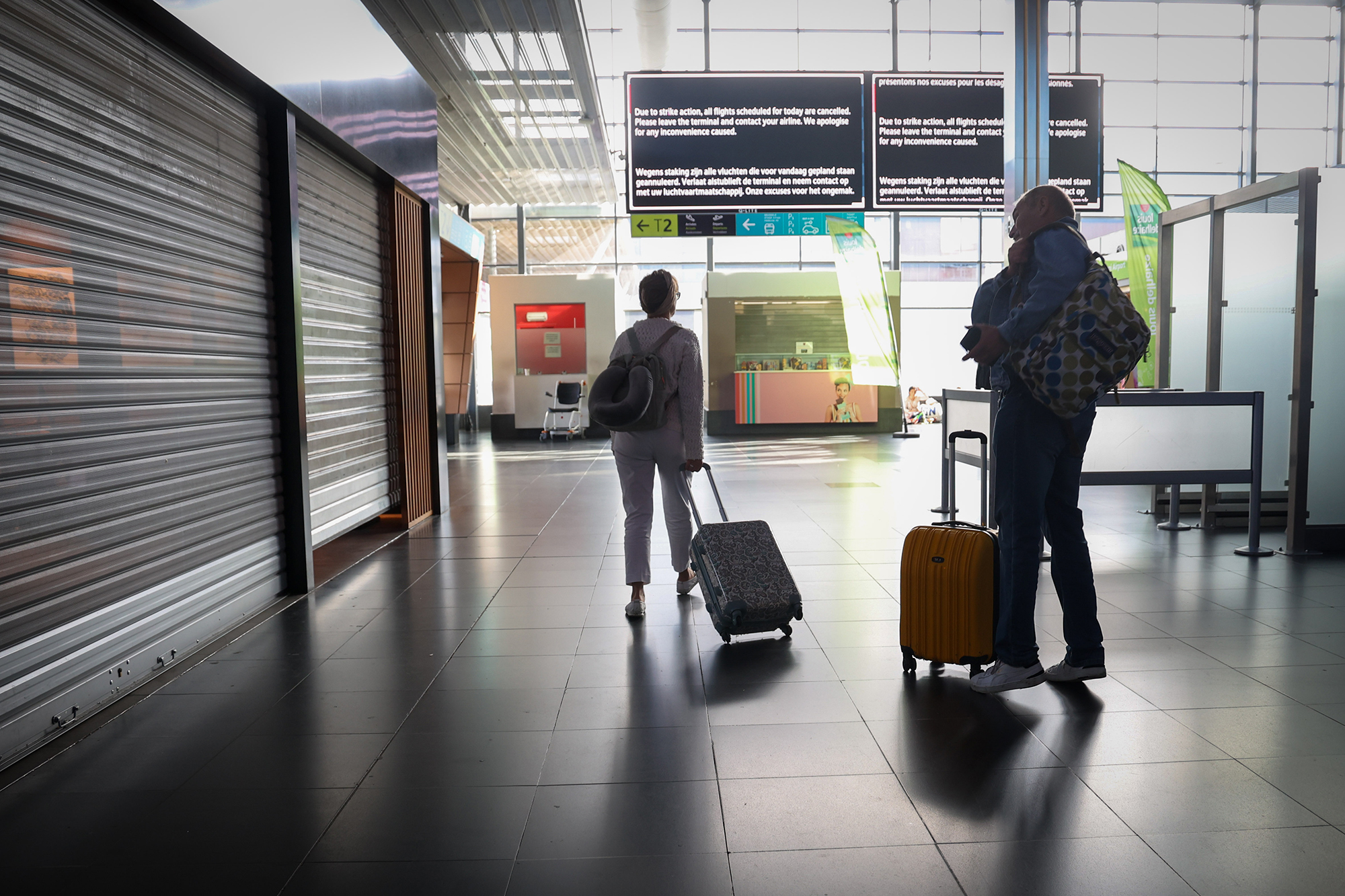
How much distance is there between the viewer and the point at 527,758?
2.68 m

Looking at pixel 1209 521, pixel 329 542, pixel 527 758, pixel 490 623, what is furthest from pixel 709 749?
pixel 1209 521

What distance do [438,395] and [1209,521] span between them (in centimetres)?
574

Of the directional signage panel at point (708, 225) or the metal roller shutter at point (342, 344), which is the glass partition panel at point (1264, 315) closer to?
the directional signage panel at point (708, 225)

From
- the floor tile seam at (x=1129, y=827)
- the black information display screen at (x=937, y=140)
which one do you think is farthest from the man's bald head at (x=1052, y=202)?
the black information display screen at (x=937, y=140)

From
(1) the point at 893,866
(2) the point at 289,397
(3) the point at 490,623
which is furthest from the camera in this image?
(2) the point at 289,397

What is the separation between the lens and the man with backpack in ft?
9.91

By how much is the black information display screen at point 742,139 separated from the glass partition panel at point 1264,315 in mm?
3520

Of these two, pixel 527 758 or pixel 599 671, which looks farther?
pixel 599 671

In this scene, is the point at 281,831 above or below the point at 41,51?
below

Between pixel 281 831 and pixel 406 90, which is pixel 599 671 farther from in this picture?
pixel 406 90

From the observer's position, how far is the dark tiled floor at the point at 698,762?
6.81 ft

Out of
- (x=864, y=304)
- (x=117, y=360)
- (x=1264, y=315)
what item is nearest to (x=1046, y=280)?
(x=117, y=360)

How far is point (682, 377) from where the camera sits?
165 inches

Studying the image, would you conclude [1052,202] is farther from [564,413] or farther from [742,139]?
[564,413]
